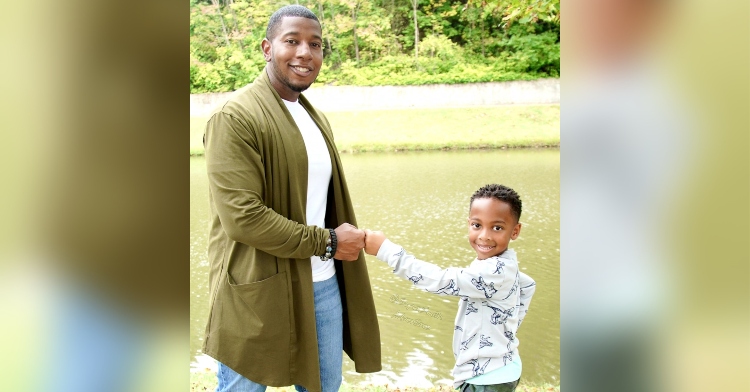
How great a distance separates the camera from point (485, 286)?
6.33 ft

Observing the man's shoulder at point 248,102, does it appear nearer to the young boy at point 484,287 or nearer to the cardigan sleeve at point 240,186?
the cardigan sleeve at point 240,186

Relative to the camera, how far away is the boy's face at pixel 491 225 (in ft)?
6.45

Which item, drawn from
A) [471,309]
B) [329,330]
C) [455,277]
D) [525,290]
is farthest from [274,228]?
[525,290]

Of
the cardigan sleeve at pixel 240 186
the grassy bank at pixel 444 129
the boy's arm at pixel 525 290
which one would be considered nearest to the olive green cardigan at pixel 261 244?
the cardigan sleeve at pixel 240 186

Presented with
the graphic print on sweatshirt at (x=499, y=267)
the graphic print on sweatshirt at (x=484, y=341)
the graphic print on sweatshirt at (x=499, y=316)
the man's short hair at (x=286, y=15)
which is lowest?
the graphic print on sweatshirt at (x=484, y=341)

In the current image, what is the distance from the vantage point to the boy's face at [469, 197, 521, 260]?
77.4 inches

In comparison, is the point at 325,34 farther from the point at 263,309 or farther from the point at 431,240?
the point at 263,309

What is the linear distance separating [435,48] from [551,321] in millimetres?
18375

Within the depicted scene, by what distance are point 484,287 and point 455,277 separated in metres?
0.10

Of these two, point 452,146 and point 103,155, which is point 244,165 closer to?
point 103,155

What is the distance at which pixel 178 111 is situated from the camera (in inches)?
49.3

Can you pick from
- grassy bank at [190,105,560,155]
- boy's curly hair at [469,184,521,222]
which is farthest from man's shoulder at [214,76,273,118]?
grassy bank at [190,105,560,155]

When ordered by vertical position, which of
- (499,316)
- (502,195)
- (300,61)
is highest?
(300,61)

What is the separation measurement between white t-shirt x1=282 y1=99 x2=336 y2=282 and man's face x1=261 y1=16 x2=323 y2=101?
92 millimetres
